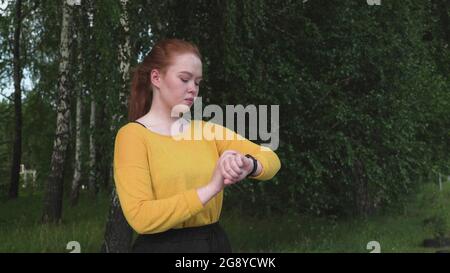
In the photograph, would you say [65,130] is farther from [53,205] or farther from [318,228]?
[318,228]

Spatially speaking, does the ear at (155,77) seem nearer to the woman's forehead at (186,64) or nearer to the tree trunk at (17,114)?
the woman's forehead at (186,64)

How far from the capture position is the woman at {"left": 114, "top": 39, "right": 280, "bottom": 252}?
172 cm

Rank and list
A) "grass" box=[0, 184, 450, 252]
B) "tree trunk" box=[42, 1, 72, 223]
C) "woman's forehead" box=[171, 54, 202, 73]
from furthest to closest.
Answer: "tree trunk" box=[42, 1, 72, 223], "grass" box=[0, 184, 450, 252], "woman's forehead" box=[171, 54, 202, 73]

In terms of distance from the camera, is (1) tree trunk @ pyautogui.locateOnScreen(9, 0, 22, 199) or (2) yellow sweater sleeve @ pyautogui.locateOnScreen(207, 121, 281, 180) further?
(1) tree trunk @ pyautogui.locateOnScreen(9, 0, 22, 199)

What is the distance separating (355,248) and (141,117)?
7888 mm

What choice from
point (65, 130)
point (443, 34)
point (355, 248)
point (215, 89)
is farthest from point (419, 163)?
point (65, 130)

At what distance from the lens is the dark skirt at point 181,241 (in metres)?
1.89

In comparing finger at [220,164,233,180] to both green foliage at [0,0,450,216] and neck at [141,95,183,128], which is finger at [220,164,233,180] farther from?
green foliage at [0,0,450,216]

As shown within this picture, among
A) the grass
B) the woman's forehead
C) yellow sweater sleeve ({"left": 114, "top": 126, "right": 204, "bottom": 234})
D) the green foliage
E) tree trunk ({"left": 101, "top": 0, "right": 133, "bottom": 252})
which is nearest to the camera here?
yellow sweater sleeve ({"left": 114, "top": 126, "right": 204, "bottom": 234})

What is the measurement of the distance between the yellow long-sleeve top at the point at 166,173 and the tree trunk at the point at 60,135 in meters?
9.03

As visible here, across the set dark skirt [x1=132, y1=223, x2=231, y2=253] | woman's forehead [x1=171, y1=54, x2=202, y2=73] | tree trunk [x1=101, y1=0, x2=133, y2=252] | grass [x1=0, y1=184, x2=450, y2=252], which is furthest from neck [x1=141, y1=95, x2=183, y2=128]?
grass [x1=0, y1=184, x2=450, y2=252]

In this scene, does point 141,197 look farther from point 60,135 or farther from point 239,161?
point 60,135

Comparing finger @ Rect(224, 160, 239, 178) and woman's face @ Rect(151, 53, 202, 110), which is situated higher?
woman's face @ Rect(151, 53, 202, 110)

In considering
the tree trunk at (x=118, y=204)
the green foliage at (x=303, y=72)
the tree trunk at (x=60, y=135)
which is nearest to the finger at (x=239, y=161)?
the green foliage at (x=303, y=72)
